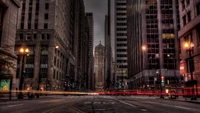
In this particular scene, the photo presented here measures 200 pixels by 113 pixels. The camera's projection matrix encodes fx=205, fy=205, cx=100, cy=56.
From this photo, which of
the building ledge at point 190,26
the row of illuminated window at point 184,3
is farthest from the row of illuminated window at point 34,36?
the row of illuminated window at point 184,3

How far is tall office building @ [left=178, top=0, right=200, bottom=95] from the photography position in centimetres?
4184

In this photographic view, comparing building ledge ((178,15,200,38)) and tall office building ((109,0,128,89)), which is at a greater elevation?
tall office building ((109,0,128,89))

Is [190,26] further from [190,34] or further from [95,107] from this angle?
[95,107]

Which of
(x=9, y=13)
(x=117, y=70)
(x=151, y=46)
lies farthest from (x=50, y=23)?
(x=117, y=70)

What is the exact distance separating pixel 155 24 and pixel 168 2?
40.6 ft

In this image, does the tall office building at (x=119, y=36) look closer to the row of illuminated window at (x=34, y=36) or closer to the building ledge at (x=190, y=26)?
the row of illuminated window at (x=34, y=36)

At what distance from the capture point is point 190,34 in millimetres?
46469

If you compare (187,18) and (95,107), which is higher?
(187,18)

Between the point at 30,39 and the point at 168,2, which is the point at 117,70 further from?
the point at 30,39

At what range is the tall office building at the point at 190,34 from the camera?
41.8 m

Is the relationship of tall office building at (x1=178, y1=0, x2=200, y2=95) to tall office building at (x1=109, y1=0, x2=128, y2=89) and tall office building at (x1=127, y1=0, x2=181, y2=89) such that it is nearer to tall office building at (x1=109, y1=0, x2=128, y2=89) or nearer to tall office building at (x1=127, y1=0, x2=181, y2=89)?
tall office building at (x1=127, y1=0, x2=181, y2=89)

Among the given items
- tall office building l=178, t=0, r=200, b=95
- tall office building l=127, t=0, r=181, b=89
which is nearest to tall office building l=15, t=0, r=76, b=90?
tall office building l=127, t=0, r=181, b=89

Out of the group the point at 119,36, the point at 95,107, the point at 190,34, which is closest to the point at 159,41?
the point at 190,34

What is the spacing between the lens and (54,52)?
73.4m
